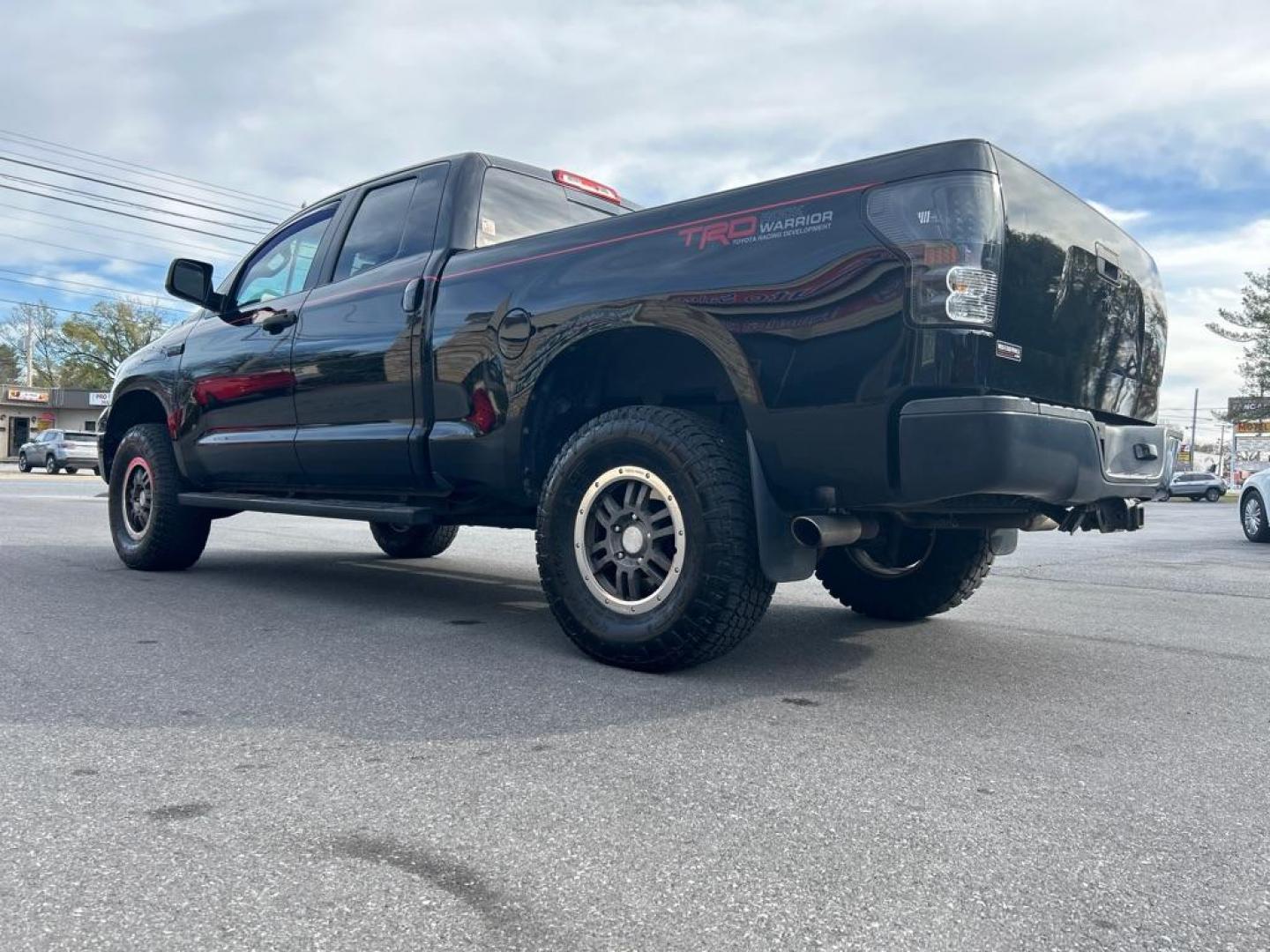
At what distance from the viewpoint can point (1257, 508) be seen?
39.0 ft

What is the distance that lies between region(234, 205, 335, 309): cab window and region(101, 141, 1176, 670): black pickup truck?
7.3 inches

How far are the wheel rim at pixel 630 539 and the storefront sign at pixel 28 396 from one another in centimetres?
7057

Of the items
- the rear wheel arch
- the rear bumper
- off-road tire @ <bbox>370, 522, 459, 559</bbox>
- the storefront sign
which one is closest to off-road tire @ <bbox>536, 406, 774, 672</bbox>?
the rear wheel arch

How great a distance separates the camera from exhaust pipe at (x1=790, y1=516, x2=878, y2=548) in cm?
321

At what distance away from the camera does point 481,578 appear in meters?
6.38

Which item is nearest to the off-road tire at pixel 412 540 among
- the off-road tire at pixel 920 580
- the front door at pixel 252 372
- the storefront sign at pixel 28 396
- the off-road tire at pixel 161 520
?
the off-road tire at pixel 161 520

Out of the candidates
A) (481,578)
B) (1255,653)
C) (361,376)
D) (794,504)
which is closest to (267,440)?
(361,376)

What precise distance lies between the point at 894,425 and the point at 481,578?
12.6ft

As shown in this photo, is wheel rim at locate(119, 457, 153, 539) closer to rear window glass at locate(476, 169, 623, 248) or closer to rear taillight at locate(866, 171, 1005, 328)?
rear window glass at locate(476, 169, 623, 248)

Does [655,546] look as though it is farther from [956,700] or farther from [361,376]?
[361,376]

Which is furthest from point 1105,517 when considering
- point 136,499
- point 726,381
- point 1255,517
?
point 1255,517

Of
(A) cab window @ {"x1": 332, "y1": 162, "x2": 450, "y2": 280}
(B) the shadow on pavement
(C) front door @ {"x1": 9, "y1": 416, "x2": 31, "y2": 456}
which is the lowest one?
(C) front door @ {"x1": 9, "y1": 416, "x2": 31, "y2": 456}

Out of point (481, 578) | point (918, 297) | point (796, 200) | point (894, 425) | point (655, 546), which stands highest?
point (796, 200)

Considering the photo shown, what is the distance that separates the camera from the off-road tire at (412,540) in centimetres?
740
